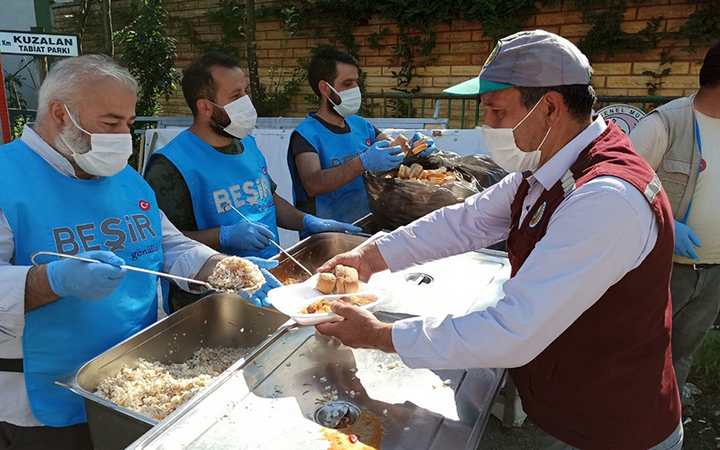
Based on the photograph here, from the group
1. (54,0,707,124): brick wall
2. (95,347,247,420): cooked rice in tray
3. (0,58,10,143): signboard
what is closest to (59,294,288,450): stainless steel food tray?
(95,347,247,420): cooked rice in tray

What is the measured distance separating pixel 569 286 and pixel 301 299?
916mm

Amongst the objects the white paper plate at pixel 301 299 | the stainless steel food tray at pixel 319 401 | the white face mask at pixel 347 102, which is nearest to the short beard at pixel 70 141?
the white paper plate at pixel 301 299

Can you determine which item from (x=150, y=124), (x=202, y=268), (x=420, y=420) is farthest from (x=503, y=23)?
(x=420, y=420)

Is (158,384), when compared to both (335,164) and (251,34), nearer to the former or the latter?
(335,164)

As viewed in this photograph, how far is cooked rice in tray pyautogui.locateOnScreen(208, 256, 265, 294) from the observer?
179cm

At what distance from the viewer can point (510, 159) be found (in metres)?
1.53

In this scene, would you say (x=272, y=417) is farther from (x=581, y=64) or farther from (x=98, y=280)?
(x=581, y=64)

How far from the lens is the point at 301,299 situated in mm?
1756

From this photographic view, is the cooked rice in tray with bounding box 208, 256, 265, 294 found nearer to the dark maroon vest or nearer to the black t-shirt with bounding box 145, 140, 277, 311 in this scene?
the black t-shirt with bounding box 145, 140, 277, 311

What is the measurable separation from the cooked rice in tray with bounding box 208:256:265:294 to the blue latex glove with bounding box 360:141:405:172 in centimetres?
124

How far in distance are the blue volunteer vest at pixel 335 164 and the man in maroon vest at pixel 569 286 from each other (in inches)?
68.3

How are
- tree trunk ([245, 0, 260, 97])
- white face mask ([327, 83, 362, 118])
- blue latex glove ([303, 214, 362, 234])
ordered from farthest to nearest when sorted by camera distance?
tree trunk ([245, 0, 260, 97]) < white face mask ([327, 83, 362, 118]) < blue latex glove ([303, 214, 362, 234])

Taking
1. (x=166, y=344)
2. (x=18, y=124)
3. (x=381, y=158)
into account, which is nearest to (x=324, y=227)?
(x=381, y=158)

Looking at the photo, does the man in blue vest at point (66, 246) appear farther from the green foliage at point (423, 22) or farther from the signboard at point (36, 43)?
the green foliage at point (423, 22)
